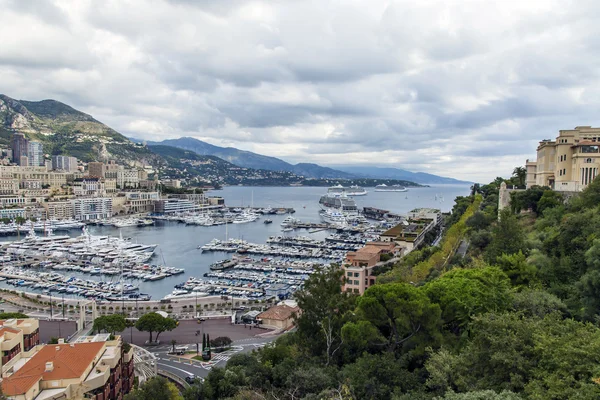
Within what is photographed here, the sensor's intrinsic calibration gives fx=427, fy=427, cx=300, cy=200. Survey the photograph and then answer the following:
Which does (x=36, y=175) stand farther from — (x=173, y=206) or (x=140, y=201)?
(x=173, y=206)

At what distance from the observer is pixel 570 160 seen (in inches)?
777

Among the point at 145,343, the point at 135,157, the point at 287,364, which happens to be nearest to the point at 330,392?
the point at 287,364

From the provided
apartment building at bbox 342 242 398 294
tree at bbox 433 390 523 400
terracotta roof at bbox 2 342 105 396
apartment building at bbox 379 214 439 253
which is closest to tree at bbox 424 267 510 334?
tree at bbox 433 390 523 400

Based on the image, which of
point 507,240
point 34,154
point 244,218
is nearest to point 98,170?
point 34,154

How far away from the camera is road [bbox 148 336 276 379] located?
1425cm

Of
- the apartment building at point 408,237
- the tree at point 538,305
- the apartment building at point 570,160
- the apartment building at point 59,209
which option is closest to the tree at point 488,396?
the tree at point 538,305

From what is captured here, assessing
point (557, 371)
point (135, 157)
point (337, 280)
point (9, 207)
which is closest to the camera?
point (557, 371)

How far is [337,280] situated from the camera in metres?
11.3

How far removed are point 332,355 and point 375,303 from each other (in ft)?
5.75

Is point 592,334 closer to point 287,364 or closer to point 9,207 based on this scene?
point 287,364

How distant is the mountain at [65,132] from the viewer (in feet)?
373

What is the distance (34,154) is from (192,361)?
339 ft

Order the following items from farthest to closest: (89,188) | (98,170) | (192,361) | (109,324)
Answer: (98,170) < (89,188) < (109,324) < (192,361)

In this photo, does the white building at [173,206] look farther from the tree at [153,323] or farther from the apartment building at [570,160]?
the apartment building at [570,160]
